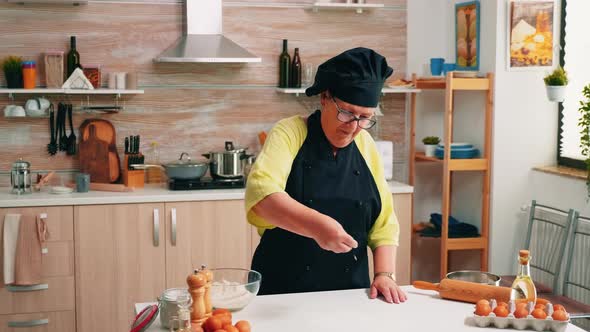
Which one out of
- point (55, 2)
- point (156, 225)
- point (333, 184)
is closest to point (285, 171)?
point (333, 184)

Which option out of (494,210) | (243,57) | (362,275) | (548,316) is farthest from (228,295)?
(494,210)

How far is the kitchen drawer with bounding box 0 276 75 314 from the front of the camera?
4.20m

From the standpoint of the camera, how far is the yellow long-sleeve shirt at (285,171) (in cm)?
236

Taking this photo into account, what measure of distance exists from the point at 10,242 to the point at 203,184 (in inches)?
42.9

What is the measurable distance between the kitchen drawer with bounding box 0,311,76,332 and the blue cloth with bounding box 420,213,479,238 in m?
2.17

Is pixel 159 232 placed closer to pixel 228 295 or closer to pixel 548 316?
pixel 228 295

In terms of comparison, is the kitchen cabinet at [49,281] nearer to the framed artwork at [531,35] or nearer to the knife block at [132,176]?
the knife block at [132,176]

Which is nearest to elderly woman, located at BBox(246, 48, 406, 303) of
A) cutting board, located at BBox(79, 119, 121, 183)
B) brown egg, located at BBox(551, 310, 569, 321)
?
brown egg, located at BBox(551, 310, 569, 321)

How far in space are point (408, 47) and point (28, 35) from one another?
2385 mm

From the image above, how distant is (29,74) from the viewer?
4504 millimetres

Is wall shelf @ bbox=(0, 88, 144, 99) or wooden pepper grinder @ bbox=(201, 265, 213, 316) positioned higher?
wall shelf @ bbox=(0, 88, 144, 99)

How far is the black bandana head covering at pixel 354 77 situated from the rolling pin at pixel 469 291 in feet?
2.06

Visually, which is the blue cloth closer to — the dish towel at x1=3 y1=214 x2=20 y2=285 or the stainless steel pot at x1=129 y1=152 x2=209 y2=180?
the stainless steel pot at x1=129 y1=152 x2=209 y2=180

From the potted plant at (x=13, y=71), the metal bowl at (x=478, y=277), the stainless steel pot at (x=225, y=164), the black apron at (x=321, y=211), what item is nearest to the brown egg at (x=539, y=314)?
the metal bowl at (x=478, y=277)
